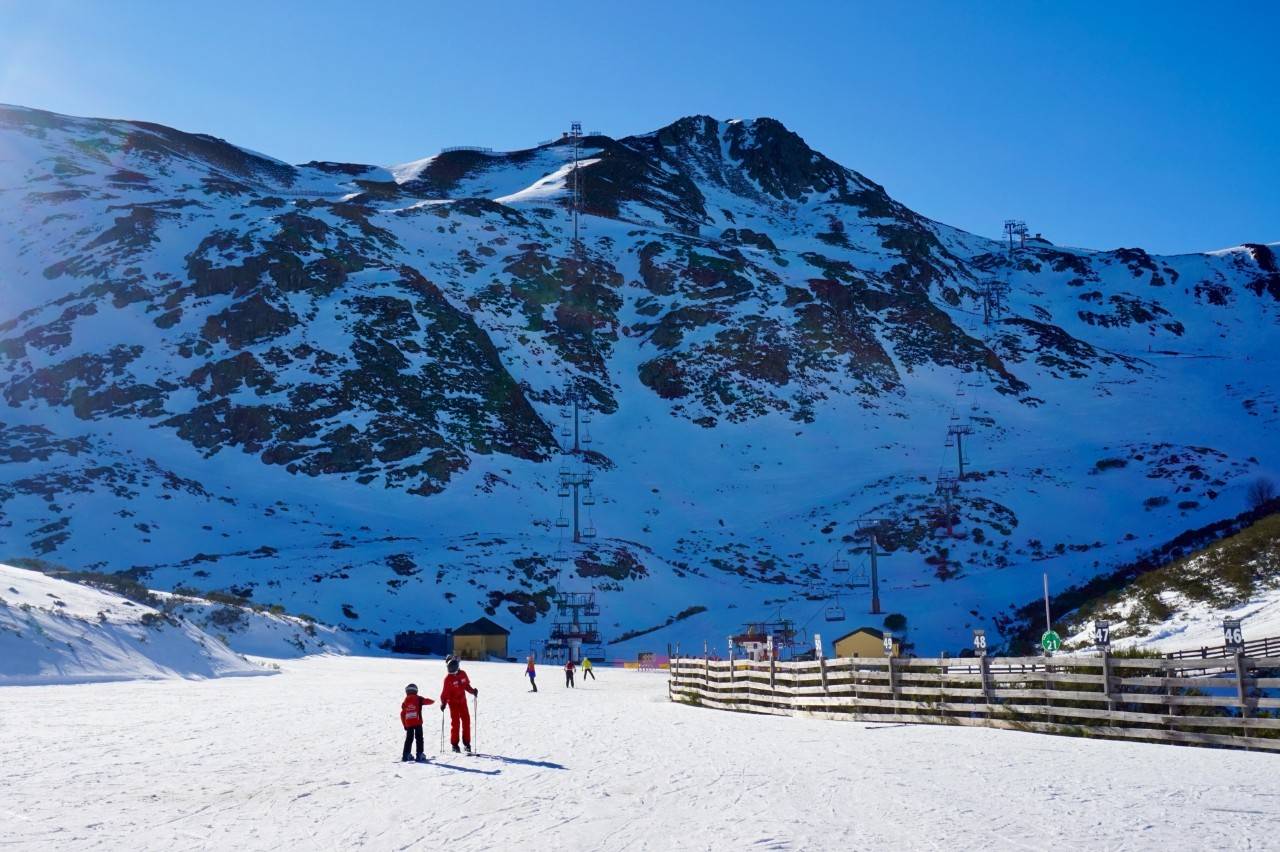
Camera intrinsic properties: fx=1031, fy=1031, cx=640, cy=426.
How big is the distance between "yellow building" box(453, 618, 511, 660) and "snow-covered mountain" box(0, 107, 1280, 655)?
15.1ft

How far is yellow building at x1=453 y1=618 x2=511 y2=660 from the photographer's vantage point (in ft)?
196

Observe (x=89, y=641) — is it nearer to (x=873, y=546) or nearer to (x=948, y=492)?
(x=873, y=546)

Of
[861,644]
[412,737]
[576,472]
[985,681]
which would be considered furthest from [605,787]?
[576,472]

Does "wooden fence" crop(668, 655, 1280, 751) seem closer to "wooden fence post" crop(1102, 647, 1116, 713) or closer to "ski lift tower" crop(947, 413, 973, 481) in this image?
"wooden fence post" crop(1102, 647, 1116, 713)

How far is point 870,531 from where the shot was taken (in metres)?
72.6

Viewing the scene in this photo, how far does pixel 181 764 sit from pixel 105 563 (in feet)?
195

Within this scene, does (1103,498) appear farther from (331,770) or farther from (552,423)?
(331,770)

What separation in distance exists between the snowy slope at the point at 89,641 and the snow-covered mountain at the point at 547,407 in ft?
83.6

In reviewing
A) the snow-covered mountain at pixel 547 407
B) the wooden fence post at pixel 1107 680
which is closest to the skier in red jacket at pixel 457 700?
the wooden fence post at pixel 1107 680

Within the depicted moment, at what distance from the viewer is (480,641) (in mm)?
60094

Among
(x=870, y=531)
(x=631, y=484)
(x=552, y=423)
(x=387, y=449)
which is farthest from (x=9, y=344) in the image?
(x=870, y=531)

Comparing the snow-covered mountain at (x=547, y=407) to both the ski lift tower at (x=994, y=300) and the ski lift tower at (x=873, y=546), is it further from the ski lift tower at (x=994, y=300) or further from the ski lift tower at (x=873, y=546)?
the ski lift tower at (x=994, y=300)

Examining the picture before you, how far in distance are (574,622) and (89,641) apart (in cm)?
3452

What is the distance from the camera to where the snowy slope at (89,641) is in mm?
27598
